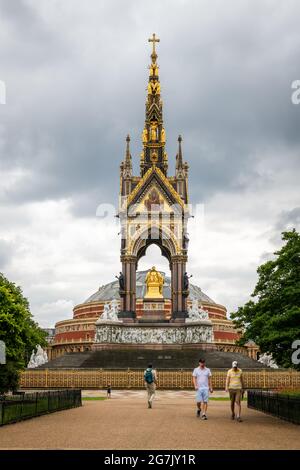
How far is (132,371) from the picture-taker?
4556 centimetres

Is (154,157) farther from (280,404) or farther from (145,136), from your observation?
(280,404)

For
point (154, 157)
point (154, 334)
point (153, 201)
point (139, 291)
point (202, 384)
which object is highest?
point (154, 157)

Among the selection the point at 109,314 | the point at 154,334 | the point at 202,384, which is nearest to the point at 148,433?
the point at 202,384

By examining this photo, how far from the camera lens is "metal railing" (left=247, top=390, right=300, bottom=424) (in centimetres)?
1784

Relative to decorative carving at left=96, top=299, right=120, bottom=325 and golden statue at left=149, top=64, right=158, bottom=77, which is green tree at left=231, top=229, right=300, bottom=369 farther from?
golden statue at left=149, top=64, right=158, bottom=77

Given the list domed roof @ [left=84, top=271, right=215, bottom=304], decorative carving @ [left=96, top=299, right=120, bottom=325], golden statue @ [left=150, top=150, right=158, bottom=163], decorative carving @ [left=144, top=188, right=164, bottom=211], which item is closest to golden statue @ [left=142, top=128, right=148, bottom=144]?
golden statue @ [left=150, top=150, right=158, bottom=163]

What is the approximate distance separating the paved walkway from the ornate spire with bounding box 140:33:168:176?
49739 millimetres

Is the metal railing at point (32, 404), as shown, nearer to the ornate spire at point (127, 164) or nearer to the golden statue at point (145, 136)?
the ornate spire at point (127, 164)

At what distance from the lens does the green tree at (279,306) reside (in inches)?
746

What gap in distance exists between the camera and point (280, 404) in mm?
19641

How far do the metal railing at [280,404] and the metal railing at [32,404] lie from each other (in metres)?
7.33

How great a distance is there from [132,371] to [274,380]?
999 centimetres

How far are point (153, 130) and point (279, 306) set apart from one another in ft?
170
